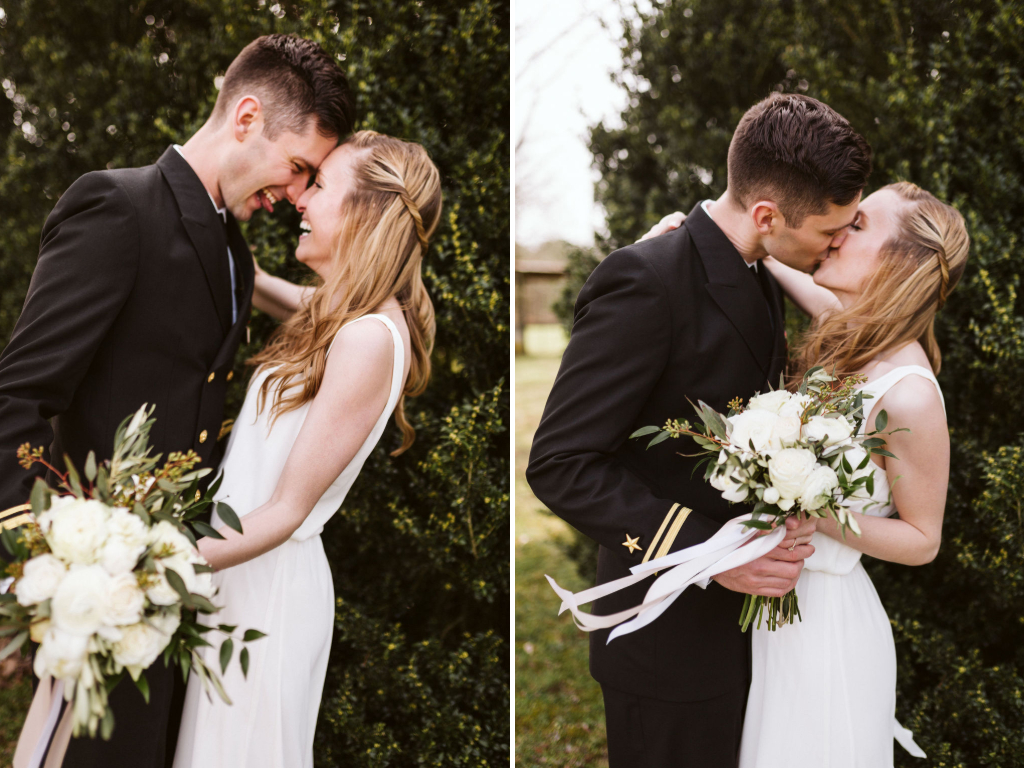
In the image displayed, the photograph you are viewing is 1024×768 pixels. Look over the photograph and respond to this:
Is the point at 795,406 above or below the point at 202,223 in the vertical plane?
below

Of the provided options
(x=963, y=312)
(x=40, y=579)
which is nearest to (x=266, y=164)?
(x=40, y=579)

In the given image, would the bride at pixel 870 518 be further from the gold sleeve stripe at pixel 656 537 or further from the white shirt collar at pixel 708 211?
the gold sleeve stripe at pixel 656 537

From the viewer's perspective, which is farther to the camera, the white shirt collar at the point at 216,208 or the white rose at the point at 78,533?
the white shirt collar at the point at 216,208

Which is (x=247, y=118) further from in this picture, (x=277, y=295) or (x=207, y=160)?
(x=277, y=295)

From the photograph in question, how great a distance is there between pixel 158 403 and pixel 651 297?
5.49 feet

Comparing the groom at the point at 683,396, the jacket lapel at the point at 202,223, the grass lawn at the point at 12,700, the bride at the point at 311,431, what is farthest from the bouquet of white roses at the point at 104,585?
the grass lawn at the point at 12,700

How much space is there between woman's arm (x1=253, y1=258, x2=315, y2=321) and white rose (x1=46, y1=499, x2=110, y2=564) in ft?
5.51

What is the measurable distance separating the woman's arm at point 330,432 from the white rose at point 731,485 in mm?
1134

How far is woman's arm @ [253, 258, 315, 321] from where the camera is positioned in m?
3.03

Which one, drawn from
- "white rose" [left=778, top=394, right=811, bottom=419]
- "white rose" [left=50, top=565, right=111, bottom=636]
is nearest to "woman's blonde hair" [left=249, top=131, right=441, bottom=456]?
"white rose" [left=50, top=565, right=111, bottom=636]

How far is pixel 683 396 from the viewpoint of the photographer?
2230 mm

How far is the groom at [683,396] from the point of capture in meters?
2.10

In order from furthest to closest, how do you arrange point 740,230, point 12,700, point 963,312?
point 12,700, point 963,312, point 740,230

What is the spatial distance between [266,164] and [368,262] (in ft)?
1.87
